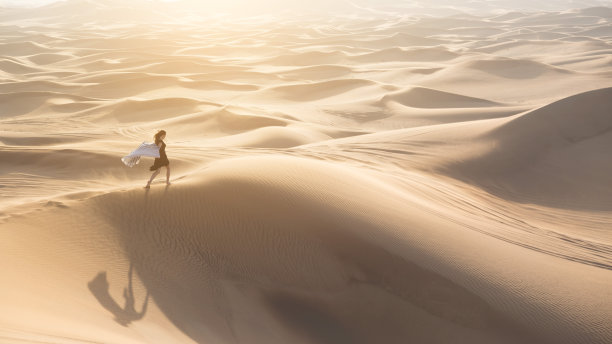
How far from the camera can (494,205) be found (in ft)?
22.2

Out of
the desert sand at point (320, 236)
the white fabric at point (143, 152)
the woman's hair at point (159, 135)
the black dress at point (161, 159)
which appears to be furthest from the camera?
the black dress at point (161, 159)

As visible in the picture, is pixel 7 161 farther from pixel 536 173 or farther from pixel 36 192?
pixel 536 173

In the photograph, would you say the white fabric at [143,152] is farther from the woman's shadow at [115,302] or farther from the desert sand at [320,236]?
the woman's shadow at [115,302]

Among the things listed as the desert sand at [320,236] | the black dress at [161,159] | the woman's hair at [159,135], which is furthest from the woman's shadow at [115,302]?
the woman's hair at [159,135]

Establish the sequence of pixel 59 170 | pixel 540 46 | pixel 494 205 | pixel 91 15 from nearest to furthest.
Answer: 1. pixel 494 205
2. pixel 59 170
3. pixel 540 46
4. pixel 91 15

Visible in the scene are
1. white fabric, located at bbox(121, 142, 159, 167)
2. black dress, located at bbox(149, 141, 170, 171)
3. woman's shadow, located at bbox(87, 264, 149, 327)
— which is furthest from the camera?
black dress, located at bbox(149, 141, 170, 171)

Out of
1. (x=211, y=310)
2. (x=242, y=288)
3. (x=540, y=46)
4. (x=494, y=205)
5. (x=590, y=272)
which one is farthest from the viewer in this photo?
(x=540, y=46)

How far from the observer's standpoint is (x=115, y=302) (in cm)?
352

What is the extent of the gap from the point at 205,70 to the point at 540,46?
25.2m

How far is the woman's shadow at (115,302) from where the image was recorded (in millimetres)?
3355

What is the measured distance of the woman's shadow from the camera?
11.0 feet

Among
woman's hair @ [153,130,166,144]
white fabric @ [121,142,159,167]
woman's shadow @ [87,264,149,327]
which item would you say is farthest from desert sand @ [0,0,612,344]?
woman's hair @ [153,130,166,144]

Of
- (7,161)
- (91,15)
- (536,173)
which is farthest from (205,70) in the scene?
(91,15)

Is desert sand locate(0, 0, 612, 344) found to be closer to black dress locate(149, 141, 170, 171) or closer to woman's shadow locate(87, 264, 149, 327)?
woman's shadow locate(87, 264, 149, 327)
